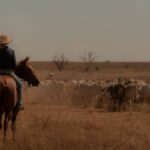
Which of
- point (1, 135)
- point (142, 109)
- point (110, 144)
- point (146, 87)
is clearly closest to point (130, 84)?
point (146, 87)

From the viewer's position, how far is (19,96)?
12555mm

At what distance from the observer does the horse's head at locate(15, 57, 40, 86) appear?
527 inches

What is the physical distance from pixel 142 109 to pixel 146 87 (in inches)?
74.6

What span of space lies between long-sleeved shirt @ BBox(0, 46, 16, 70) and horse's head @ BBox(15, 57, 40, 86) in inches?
42.7

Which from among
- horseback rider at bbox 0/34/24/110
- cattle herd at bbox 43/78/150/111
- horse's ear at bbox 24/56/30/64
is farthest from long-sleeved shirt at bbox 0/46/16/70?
cattle herd at bbox 43/78/150/111

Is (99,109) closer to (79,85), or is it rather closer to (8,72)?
(79,85)

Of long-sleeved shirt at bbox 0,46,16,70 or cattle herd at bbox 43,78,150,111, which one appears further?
cattle herd at bbox 43,78,150,111

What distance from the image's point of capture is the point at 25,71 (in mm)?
13453

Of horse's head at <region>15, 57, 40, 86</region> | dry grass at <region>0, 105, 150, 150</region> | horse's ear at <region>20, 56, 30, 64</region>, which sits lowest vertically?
dry grass at <region>0, 105, 150, 150</region>

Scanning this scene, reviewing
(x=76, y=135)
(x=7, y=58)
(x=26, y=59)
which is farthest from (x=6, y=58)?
(x=76, y=135)

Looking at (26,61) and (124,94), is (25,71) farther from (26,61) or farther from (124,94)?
(124,94)

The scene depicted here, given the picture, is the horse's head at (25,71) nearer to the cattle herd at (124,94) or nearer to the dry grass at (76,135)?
the dry grass at (76,135)

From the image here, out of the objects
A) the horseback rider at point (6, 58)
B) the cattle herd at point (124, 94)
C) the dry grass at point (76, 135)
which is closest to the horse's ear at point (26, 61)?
the horseback rider at point (6, 58)

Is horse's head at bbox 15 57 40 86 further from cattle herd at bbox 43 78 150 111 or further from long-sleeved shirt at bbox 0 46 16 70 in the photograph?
cattle herd at bbox 43 78 150 111
